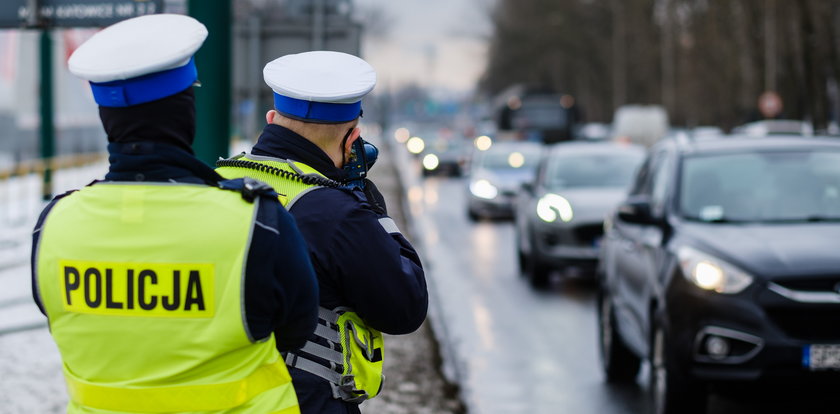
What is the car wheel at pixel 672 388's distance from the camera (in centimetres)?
657

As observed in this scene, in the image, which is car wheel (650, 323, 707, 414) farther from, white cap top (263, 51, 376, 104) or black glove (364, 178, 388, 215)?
white cap top (263, 51, 376, 104)

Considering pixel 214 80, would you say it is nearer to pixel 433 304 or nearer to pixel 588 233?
pixel 433 304

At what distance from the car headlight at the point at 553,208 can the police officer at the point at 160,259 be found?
1181 cm

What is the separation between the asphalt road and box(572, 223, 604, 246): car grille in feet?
1.74

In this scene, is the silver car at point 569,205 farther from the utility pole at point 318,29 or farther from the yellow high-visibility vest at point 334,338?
the yellow high-visibility vest at point 334,338

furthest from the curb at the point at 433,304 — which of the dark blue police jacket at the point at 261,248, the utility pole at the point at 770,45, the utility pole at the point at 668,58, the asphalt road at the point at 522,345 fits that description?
the utility pole at the point at 668,58

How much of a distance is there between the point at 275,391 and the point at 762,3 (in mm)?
41791

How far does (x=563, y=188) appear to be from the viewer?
15.3m

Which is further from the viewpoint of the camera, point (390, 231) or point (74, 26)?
point (74, 26)

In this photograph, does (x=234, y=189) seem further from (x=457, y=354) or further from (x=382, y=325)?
(x=457, y=354)

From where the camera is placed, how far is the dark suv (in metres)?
6.30

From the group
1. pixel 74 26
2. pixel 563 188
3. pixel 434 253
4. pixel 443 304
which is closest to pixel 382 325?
pixel 74 26

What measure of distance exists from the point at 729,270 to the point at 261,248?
4.29m

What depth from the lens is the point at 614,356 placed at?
28.4ft
